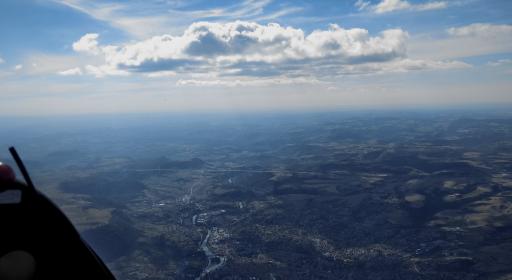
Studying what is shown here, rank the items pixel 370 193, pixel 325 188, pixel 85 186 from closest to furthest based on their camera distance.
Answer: pixel 370 193 < pixel 325 188 < pixel 85 186

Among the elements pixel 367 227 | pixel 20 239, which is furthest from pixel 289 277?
pixel 20 239

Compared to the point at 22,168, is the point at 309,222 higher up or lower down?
lower down

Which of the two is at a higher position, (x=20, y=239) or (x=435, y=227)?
(x=20, y=239)

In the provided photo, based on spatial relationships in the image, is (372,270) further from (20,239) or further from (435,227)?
(20,239)

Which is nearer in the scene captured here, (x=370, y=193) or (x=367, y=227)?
(x=367, y=227)

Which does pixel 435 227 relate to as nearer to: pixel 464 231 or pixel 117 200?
pixel 464 231

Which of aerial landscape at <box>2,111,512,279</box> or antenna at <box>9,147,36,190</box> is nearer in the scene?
antenna at <box>9,147,36,190</box>

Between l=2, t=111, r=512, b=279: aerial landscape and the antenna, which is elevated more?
the antenna

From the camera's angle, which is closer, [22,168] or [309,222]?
[22,168]

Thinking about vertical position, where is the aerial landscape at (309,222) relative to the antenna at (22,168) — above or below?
below

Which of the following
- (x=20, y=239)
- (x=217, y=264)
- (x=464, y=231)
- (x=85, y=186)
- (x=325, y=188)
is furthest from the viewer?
(x=85, y=186)

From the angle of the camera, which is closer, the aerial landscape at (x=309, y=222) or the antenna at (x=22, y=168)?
the antenna at (x=22, y=168)
